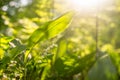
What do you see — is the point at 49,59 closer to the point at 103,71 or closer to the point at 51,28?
the point at 51,28

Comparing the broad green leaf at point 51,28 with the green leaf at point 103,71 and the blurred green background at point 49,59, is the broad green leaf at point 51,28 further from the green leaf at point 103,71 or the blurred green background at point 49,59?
the green leaf at point 103,71

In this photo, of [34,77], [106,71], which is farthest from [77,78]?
[34,77]

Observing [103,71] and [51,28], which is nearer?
[51,28]

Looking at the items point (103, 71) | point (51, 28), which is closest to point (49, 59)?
point (51, 28)

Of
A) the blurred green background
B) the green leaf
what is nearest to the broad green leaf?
the blurred green background

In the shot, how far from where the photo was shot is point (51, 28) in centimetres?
142

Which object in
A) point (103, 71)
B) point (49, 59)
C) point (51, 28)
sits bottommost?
point (103, 71)

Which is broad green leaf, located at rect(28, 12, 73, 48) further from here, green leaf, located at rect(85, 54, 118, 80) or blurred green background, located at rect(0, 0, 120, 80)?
Result: green leaf, located at rect(85, 54, 118, 80)

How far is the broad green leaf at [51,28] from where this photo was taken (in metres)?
1.40

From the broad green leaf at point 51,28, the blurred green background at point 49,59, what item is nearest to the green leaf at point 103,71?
the blurred green background at point 49,59

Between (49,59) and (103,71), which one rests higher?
(49,59)

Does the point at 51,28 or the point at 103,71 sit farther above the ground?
the point at 51,28

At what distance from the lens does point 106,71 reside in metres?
1.89

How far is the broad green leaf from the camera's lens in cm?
140
